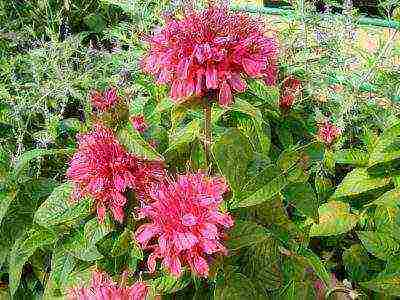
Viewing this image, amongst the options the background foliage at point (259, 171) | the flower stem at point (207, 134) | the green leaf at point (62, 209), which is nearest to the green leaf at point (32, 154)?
the background foliage at point (259, 171)

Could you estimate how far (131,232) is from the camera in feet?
3.83

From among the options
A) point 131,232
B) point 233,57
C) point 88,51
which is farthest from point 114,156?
point 88,51

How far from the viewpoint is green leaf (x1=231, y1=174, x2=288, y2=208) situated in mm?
1067

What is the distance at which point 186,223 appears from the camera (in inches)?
36.6

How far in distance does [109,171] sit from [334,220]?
2.21ft

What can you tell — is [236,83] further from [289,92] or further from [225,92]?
[289,92]

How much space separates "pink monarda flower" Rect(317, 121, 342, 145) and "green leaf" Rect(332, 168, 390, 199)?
A: 0.35 ft

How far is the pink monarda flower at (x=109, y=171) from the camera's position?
1099mm

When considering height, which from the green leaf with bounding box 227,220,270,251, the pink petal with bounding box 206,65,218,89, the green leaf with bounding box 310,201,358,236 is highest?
the pink petal with bounding box 206,65,218,89

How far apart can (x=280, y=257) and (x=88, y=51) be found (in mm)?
1259

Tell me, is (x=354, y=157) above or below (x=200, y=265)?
below

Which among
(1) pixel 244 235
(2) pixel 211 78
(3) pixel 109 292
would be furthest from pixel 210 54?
(3) pixel 109 292

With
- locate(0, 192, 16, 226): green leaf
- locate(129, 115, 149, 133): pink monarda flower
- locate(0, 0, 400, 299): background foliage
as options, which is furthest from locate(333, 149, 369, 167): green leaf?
locate(0, 192, 16, 226): green leaf

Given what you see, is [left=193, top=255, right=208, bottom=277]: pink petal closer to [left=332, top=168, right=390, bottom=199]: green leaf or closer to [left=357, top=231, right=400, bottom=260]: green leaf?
[left=357, top=231, right=400, bottom=260]: green leaf
